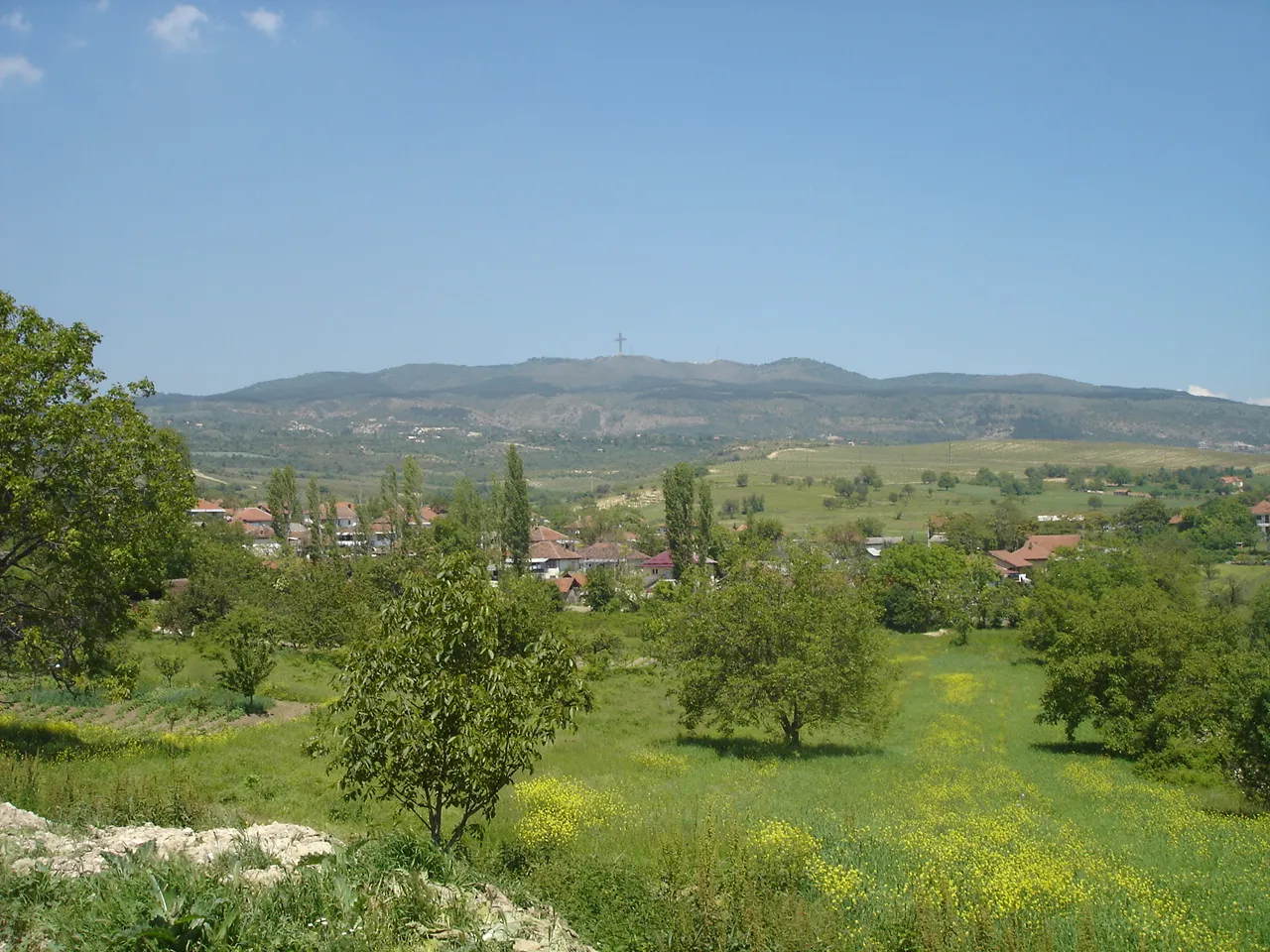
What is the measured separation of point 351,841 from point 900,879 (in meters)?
6.75

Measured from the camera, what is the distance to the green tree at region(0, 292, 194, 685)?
1609 cm

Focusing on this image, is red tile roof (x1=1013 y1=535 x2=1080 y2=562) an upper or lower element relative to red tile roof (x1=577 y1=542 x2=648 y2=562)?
upper

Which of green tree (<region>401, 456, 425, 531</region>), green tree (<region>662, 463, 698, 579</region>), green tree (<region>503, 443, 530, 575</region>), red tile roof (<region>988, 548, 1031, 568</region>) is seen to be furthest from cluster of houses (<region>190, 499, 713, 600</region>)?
red tile roof (<region>988, 548, 1031, 568</region>)

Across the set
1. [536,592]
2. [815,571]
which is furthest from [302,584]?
[815,571]

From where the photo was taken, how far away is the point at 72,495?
658 inches

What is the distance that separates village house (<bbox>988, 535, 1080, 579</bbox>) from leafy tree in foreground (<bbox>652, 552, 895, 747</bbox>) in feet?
243

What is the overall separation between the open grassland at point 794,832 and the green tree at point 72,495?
8.39 ft

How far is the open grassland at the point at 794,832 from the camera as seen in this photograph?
9.90 meters

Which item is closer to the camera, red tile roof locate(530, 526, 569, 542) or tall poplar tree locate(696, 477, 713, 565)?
tall poplar tree locate(696, 477, 713, 565)

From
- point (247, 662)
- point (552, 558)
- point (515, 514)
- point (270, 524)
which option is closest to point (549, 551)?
point (552, 558)

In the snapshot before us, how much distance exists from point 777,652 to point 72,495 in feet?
61.9

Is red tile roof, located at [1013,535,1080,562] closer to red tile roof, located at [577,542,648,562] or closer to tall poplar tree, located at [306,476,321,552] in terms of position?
red tile roof, located at [577,542,648,562]

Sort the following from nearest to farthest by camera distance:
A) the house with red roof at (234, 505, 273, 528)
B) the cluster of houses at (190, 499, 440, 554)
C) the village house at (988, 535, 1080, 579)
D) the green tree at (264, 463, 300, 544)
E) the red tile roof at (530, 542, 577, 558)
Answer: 1. the green tree at (264, 463, 300, 544)
2. the village house at (988, 535, 1080, 579)
3. the cluster of houses at (190, 499, 440, 554)
4. the red tile roof at (530, 542, 577, 558)
5. the house with red roof at (234, 505, 273, 528)

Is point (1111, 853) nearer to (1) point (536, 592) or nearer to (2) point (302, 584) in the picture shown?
(1) point (536, 592)
